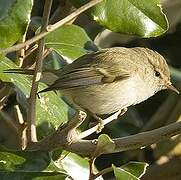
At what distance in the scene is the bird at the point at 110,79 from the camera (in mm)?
2467

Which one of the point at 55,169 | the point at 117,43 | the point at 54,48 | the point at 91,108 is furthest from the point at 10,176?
the point at 117,43

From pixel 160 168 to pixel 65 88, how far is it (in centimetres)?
117

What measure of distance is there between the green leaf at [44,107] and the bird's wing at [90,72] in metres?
0.08

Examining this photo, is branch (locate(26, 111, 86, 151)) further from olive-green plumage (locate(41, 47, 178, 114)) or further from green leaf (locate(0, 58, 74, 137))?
olive-green plumage (locate(41, 47, 178, 114))

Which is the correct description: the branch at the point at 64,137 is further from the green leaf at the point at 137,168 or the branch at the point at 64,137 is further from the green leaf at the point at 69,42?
the green leaf at the point at 69,42

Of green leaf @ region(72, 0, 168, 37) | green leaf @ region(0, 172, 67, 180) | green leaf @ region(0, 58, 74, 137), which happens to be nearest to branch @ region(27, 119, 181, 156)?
green leaf @ region(0, 172, 67, 180)

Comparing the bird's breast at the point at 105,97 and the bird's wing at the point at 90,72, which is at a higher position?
the bird's wing at the point at 90,72

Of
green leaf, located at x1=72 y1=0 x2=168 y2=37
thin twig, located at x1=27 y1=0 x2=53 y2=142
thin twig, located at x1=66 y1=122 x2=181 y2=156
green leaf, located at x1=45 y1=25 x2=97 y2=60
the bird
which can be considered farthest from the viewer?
the bird

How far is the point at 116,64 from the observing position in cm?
268

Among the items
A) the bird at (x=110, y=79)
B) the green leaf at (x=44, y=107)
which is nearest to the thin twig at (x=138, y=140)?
the green leaf at (x=44, y=107)

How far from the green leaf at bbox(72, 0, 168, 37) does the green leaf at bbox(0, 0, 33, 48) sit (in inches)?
9.5

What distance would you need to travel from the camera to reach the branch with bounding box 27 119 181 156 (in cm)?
163

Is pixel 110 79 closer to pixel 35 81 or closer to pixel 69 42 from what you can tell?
pixel 69 42

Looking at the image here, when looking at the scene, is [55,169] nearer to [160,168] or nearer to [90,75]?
[90,75]
